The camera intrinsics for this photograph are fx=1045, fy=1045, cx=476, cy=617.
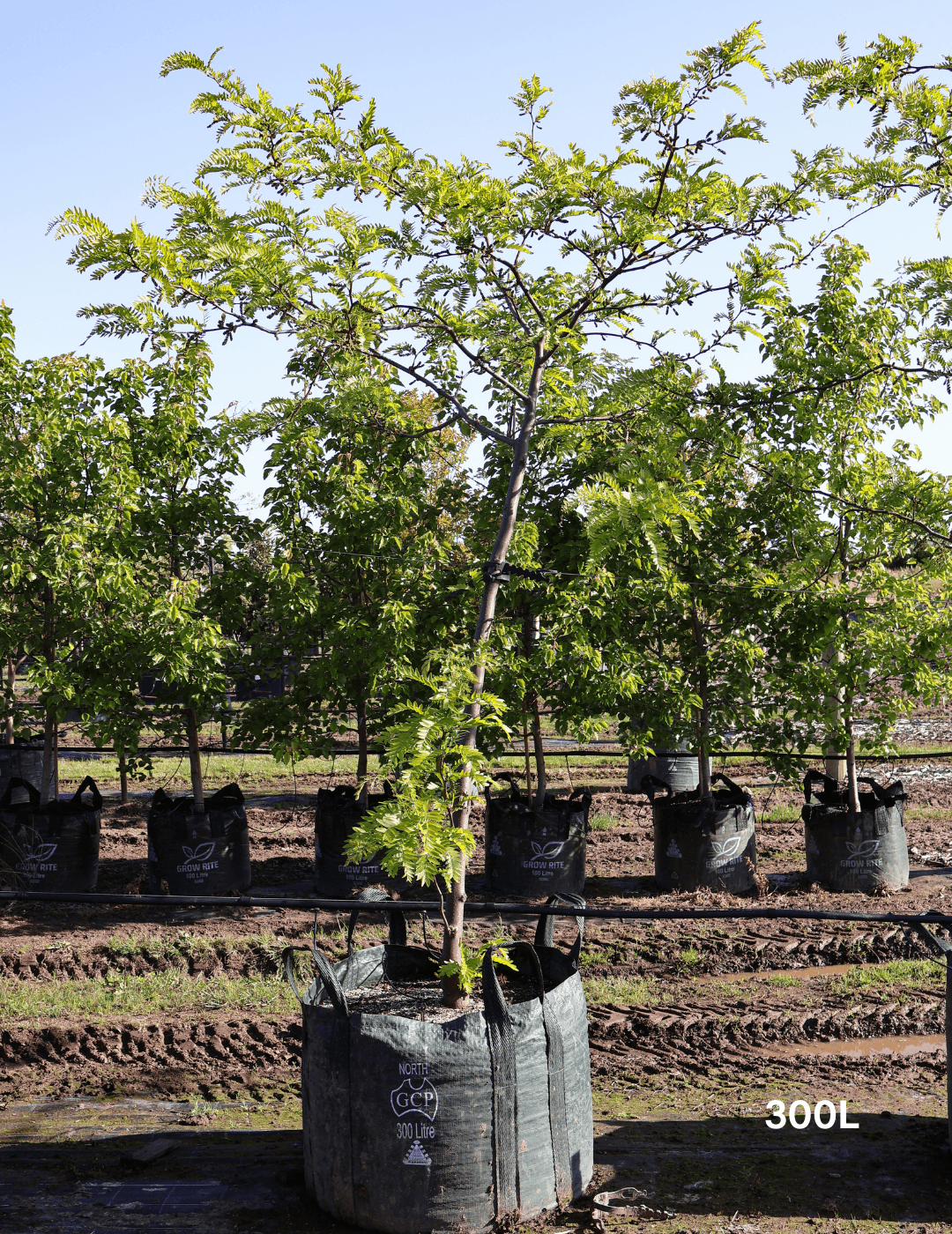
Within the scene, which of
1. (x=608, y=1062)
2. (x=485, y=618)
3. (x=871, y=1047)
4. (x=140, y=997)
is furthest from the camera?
(x=140, y=997)

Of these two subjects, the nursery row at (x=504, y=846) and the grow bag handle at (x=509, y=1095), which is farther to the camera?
the nursery row at (x=504, y=846)

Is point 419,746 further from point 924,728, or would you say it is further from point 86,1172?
point 924,728

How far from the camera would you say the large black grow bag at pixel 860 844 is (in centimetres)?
903

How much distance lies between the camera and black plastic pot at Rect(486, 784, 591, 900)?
894 cm

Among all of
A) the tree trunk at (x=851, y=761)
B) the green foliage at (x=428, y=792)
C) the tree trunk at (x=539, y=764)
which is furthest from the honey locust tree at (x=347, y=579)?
the green foliage at (x=428, y=792)

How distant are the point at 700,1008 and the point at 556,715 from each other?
8.84 ft

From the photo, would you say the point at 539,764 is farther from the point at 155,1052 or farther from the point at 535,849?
the point at 155,1052

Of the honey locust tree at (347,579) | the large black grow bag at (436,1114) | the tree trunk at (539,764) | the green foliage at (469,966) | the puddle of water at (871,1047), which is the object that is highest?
the honey locust tree at (347,579)

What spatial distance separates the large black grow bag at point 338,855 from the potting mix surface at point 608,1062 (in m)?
0.40

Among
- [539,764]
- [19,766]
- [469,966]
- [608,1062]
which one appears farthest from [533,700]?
[19,766]

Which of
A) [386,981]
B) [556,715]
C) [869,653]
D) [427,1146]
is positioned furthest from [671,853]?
[427,1146]

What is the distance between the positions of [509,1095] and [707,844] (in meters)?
5.37

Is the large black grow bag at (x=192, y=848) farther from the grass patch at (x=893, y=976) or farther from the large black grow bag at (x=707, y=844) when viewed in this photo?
the grass patch at (x=893, y=976)

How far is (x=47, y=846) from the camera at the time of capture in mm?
8930
